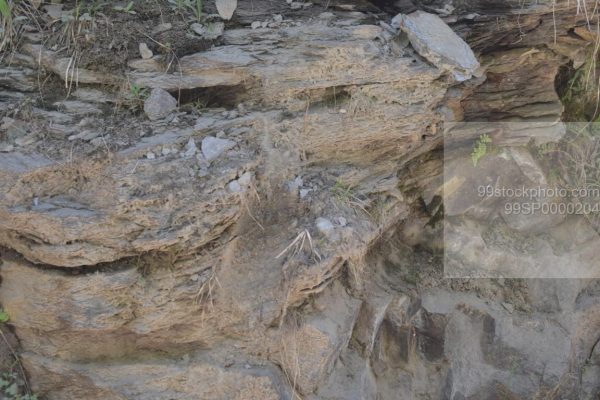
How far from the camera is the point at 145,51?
3170 mm

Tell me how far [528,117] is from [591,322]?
1403 millimetres

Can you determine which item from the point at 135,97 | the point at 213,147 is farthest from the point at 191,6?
the point at 213,147

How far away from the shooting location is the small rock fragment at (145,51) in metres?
3.16

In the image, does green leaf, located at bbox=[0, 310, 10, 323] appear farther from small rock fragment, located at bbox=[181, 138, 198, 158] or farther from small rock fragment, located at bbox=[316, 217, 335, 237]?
small rock fragment, located at bbox=[316, 217, 335, 237]

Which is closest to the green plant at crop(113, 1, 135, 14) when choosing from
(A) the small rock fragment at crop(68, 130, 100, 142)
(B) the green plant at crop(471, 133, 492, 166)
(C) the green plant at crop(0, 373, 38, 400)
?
(A) the small rock fragment at crop(68, 130, 100, 142)

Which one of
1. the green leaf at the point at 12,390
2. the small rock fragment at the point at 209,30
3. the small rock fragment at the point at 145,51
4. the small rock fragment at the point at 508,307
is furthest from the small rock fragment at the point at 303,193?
the green leaf at the point at 12,390

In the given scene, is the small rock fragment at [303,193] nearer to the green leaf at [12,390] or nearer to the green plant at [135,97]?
the green plant at [135,97]

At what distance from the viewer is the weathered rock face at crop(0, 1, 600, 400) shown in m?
2.97

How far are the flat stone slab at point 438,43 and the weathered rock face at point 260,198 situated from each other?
0.01 metres

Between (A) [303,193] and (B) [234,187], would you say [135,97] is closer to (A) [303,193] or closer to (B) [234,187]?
(B) [234,187]

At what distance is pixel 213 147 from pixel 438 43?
4.45 feet

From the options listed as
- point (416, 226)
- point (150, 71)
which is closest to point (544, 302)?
point (416, 226)

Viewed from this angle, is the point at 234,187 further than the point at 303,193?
No

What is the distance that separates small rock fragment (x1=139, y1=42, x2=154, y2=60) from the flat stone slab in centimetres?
135
